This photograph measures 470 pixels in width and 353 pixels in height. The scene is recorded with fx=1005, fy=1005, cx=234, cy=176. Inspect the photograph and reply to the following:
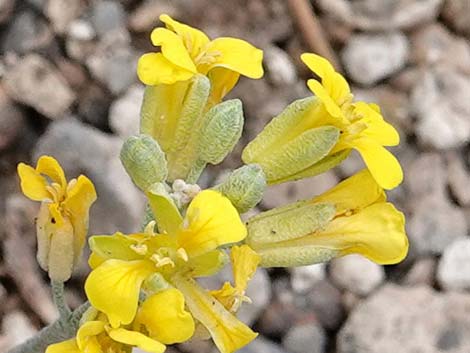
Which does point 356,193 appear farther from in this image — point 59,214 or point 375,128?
point 59,214

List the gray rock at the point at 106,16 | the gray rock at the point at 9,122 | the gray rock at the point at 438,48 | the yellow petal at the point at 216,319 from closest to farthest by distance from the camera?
the yellow petal at the point at 216,319 < the gray rock at the point at 9,122 < the gray rock at the point at 106,16 < the gray rock at the point at 438,48

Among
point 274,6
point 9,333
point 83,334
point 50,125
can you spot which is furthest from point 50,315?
point 83,334

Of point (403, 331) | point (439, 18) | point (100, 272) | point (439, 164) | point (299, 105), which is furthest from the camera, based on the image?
point (439, 18)

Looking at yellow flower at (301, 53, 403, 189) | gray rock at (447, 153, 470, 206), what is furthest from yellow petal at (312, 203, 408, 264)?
gray rock at (447, 153, 470, 206)

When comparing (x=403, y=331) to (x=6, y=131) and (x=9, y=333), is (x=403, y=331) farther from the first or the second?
(x=6, y=131)

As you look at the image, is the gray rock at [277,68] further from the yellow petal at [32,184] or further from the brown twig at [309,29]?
the yellow petal at [32,184]

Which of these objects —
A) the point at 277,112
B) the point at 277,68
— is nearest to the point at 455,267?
the point at 277,112

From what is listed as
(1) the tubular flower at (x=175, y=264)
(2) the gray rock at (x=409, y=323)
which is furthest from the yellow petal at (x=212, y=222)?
(2) the gray rock at (x=409, y=323)
